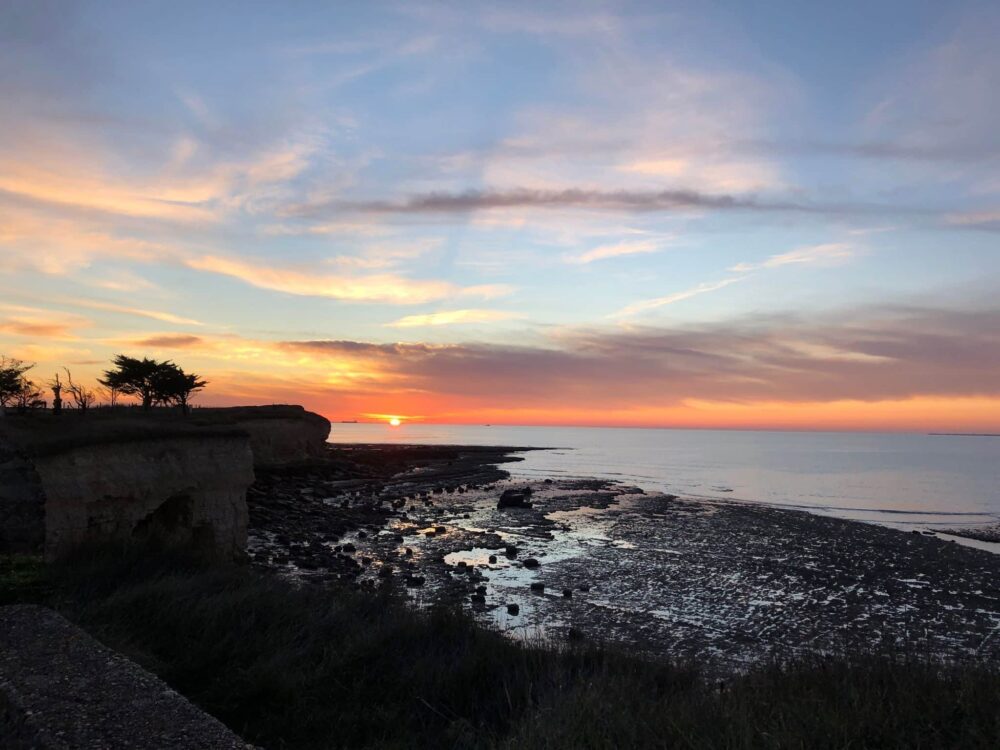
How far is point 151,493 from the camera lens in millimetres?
16516

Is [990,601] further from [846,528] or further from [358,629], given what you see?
[358,629]

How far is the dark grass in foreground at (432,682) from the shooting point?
5.50 meters

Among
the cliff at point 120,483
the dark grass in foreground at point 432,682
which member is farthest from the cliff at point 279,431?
the dark grass in foreground at point 432,682

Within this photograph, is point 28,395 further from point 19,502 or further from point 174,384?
point 19,502

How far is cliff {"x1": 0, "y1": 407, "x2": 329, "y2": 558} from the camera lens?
1317cm

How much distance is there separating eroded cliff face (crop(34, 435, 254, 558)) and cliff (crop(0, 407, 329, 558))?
0.08 ft

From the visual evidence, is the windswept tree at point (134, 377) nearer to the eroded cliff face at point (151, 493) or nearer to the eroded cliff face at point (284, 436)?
the eroded cliff face at point (284, 436)

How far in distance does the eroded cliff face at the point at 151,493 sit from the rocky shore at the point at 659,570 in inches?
102

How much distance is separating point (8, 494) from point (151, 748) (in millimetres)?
9995

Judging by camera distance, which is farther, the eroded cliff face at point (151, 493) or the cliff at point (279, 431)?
the cliff at point (279, 431)

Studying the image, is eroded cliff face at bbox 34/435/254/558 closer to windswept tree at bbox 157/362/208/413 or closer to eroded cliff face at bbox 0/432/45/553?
eroded cliff face at bbox 0/432/45/553

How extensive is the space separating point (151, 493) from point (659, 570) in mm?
16387

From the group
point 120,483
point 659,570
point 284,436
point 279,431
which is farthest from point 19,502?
point 284,436

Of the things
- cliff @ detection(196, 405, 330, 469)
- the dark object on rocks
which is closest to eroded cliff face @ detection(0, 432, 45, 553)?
the dark object on rocks
